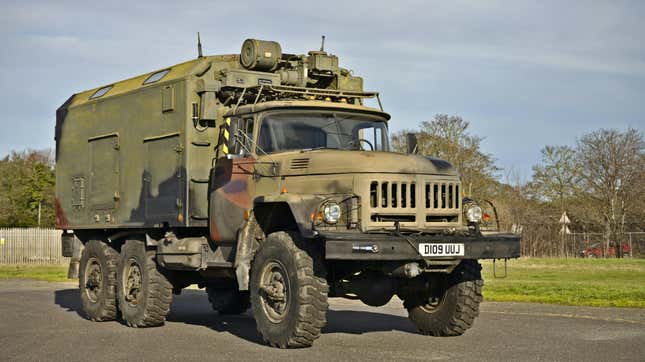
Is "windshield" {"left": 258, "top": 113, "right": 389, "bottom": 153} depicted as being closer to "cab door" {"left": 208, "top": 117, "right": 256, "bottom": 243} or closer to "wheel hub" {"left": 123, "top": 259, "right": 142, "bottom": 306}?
"cab door" {"left": 208, "top": 117, "right": 256, "bottom": 243}

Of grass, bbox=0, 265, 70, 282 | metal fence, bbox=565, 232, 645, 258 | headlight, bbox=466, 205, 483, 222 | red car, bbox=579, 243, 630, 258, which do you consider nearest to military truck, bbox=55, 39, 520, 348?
headlight, bbox=466, 205, 483, 222

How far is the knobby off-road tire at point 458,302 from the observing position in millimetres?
12219

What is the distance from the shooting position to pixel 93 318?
1579cm

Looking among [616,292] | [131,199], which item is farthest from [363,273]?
[616,292]

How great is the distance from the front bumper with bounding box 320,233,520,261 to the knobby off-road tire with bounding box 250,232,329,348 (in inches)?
28.3

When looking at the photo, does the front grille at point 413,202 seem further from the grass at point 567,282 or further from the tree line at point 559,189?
the tree line at point 559,189

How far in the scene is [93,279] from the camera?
16.1 metres

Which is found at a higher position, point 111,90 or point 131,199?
point 111,90

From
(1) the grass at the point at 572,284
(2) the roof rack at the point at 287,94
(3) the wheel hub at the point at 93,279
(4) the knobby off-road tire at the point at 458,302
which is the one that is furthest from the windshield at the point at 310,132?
(1) the grass at the point at 572,284

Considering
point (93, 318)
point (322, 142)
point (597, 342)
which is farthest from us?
point (93, 318)

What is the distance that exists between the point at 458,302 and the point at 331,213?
2.61 m

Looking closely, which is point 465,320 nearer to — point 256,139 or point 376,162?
point 376,162

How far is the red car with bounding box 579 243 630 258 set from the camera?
46847 mm

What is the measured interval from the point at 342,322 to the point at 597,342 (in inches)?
169
